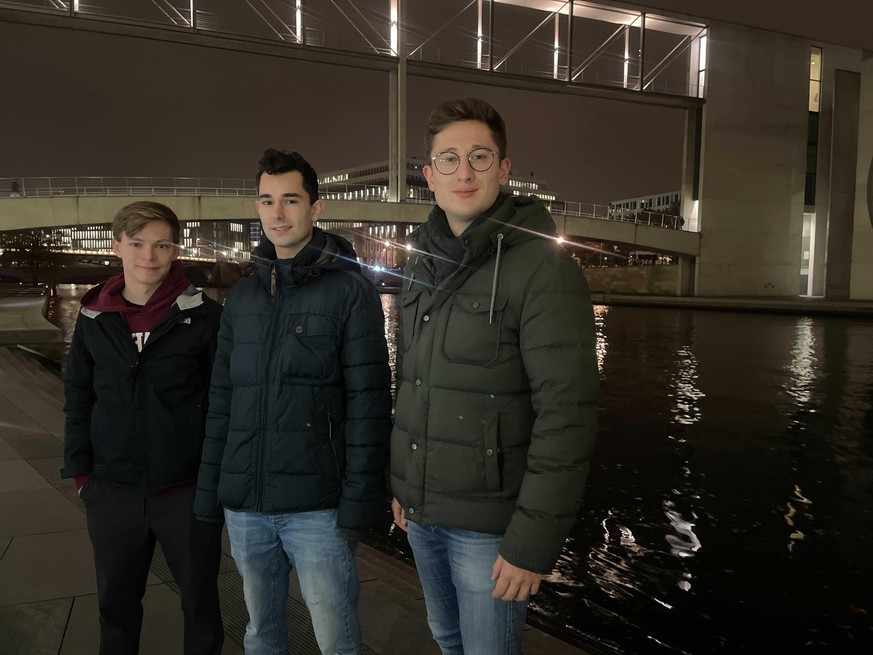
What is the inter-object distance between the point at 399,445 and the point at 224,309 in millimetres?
865

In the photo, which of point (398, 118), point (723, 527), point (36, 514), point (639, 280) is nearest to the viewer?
point (36, 514)

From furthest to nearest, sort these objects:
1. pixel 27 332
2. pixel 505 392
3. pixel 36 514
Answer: pixel 27 332 < pixel 36 514 < pixel 505 392

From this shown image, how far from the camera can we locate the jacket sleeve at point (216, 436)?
7.98ft

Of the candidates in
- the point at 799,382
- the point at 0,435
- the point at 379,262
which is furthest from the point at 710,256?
the point at 379,262

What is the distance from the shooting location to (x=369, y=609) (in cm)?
307

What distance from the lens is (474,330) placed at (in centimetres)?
195

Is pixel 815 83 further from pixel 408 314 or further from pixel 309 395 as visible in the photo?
pixel 309 395

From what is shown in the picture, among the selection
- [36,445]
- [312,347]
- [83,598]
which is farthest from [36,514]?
[312,347]

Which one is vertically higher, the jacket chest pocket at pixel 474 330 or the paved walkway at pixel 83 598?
the jacket chest pocket at pixel 474 330

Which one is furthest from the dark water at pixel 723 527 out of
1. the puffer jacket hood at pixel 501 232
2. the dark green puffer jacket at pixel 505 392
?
the puffer jacket hood at pixel 501 232

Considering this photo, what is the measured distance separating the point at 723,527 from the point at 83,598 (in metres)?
4.41

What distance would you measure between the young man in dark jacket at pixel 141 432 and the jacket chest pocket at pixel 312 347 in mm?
554

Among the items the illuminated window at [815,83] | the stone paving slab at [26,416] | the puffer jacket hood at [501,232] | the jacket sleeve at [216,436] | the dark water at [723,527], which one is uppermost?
the illuminated window at [815,83]

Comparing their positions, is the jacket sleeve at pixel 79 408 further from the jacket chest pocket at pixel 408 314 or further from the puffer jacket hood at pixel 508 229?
the puffer jacket hood at pixel 508 229
